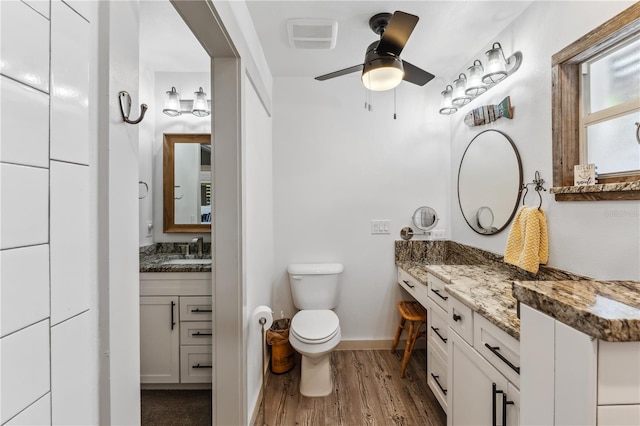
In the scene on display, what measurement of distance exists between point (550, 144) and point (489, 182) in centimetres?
55

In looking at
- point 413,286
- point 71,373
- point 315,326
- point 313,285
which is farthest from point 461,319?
point 71,373

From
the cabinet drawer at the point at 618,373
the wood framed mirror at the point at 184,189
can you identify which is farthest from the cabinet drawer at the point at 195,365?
the cabinet drawer at the point at 618,373

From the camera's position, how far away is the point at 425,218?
8.45 feet

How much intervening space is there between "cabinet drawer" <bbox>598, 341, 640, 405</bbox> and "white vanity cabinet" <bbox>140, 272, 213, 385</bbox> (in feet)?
6.35

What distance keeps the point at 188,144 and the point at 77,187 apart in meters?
2.21

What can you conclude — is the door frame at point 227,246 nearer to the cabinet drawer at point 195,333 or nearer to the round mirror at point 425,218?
the cabinet drawer at point 195,333

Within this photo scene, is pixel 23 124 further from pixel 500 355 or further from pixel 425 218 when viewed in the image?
pixel 425 218

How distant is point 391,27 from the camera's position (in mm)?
1407

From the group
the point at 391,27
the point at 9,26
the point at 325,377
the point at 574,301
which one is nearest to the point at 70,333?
the point at 9,26

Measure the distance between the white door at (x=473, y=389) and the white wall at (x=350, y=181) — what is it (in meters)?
1.10

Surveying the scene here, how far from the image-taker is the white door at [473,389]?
1120 millimetres

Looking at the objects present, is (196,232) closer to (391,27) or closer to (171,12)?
(171,12)

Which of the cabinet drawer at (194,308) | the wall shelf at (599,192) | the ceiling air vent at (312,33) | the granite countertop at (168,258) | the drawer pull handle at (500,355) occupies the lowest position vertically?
the cabinet drawer at (194,308)

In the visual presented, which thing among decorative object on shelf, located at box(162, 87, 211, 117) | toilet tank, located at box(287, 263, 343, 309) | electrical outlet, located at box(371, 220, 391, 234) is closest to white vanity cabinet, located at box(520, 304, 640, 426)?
toilet tank, located at box(287, 263, 343, 309)
